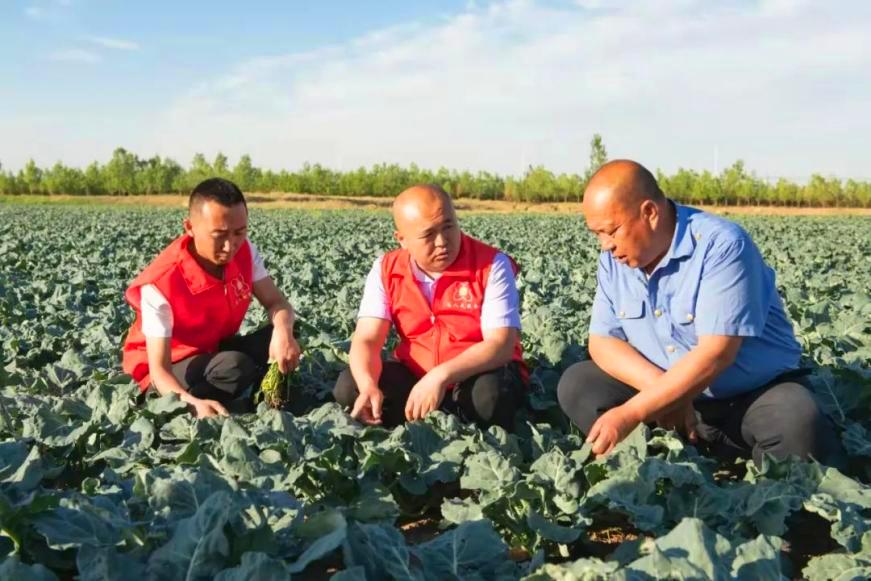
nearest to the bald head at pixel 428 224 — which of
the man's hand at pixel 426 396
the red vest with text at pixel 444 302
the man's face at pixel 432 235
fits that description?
the man's face at pixel 432 235

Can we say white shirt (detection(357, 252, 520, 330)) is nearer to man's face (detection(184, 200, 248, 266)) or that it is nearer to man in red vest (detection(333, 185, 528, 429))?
man in red vest (detection(333, 185, 528, 429))

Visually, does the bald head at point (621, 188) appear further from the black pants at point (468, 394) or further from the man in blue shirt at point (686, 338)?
the black pants at point (468, 394)

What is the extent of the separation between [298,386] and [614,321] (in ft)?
6.68

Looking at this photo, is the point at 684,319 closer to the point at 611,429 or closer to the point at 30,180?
the point at 611,429

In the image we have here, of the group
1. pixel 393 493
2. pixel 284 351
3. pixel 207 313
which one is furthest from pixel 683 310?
pixel 207 313

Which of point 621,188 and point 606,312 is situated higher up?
point 621,188

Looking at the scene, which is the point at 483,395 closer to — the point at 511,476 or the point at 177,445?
the point at 511,476

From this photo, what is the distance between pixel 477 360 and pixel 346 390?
29.1 inches

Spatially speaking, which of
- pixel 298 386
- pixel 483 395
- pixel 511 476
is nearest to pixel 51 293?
pixel 298 386

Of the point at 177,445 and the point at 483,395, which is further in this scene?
the point at 483,395

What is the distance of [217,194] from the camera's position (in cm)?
416

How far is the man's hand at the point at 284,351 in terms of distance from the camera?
4.45 m

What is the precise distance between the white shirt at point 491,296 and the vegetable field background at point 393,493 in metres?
0.52

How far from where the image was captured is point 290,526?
2477mm
